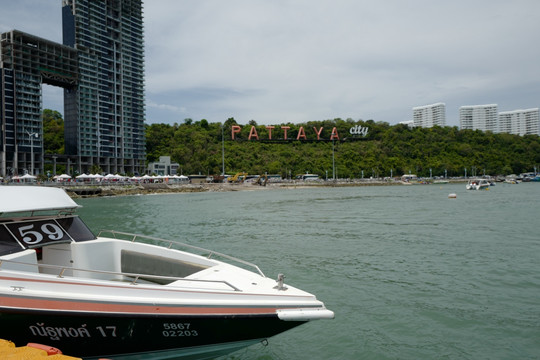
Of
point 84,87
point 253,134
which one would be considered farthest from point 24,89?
point 253,134

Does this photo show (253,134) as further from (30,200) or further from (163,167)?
(30,200)

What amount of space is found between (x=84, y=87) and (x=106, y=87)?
9.00m

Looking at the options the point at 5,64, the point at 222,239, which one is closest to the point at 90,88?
the point at 5,64

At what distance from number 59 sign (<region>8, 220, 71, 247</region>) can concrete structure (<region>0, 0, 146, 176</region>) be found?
101922 mm

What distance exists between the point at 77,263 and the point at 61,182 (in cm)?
9134

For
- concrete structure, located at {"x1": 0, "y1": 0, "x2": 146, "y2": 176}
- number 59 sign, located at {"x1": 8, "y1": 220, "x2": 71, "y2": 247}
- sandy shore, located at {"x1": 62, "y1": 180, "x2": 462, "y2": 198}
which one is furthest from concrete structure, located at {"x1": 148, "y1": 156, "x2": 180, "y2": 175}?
number 59 sign, located at {"x1": 8, "y1": 220, "x2": 71, "y2": 247}

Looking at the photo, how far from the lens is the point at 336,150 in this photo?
562ft

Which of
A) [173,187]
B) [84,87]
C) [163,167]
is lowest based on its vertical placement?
[173,187]

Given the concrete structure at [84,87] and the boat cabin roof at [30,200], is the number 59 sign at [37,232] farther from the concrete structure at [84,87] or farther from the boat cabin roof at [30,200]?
the concrete structure at [84,87]

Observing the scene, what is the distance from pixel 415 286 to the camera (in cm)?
1149

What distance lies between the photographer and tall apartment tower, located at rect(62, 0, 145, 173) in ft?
393

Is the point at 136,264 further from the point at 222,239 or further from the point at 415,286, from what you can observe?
the point at 222,239

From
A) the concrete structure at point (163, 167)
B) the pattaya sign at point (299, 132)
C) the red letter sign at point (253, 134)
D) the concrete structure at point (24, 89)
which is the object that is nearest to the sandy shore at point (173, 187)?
the concrete structure at point (24, 89)

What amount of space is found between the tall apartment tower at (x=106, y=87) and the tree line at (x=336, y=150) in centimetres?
1964
